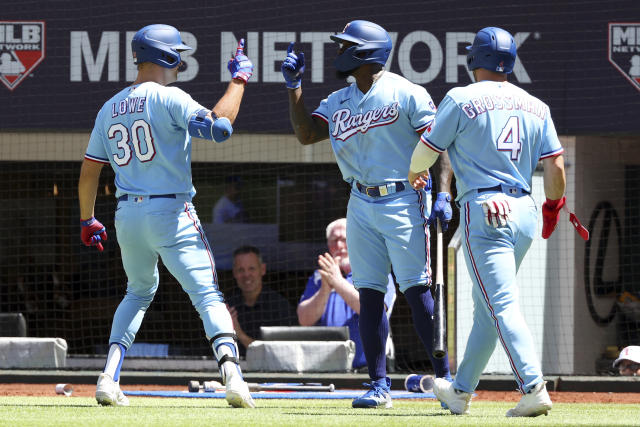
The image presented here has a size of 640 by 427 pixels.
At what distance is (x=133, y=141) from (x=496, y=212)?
1.78m

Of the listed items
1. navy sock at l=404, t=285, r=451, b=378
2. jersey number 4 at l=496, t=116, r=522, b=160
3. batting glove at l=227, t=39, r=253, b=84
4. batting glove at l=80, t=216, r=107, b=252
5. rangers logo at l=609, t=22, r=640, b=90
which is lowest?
navy sock at l=404, t=285, r=451, b=378

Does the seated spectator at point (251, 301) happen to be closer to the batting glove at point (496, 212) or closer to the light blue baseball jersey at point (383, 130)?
the light blue baseball jersey at point (383, 130)

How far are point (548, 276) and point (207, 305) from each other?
4.72m

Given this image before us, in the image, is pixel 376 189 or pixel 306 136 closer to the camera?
pixel 376 189

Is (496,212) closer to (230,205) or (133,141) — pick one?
(133,141)

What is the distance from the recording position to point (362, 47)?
5.46 meters

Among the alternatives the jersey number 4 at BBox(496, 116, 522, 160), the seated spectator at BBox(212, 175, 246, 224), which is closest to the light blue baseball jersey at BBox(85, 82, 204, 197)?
the jersey number 4 at BBox(496, 116, 522, 160)

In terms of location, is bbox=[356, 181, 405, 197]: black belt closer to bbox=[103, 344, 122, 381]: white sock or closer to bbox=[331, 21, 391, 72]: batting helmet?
bbox=[331, 21, 391, 72]: batting helmet

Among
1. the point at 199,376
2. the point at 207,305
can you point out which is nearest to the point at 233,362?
the point at 207,305

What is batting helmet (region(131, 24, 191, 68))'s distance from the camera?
537 cm

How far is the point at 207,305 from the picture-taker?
5.09 m

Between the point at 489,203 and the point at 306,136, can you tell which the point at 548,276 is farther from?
→ the point at 489,203

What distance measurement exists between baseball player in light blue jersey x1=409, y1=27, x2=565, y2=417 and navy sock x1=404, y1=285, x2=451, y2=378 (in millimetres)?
401

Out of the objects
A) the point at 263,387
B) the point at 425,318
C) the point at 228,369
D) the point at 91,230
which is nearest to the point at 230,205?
the point at 263,387
